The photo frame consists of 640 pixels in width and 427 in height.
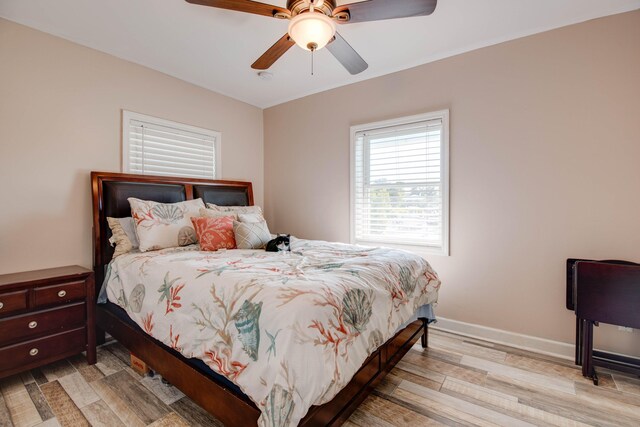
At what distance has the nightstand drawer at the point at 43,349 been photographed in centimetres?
194

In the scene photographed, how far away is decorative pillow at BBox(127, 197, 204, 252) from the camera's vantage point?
97.9 inches

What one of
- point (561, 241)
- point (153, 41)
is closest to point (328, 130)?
point (153, 41)

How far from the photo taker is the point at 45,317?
2.09 m

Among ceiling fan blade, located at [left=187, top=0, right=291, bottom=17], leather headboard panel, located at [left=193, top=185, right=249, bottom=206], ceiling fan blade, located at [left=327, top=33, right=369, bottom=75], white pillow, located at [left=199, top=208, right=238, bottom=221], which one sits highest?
ceiling fan blade, located at [left=187, top=0, right=291, bottom=17]

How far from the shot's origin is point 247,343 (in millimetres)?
1283

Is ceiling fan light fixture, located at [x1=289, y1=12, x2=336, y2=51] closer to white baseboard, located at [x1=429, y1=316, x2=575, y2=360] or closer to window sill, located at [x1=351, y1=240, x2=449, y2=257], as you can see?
window sill, located at [x1=351, y1=240, x2=449, y2=257]

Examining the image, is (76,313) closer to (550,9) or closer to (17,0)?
(17,0)

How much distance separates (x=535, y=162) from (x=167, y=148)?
3.56m

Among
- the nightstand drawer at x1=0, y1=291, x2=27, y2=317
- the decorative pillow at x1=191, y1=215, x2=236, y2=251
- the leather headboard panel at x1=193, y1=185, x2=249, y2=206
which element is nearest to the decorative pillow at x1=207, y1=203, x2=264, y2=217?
the leather headboard panel at x1=193, y1=185, x2=249, y2=206

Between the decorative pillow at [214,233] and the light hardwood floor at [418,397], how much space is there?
103 cm

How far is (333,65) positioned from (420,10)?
5.01 ft

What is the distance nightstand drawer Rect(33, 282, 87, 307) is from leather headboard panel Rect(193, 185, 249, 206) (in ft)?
4.48

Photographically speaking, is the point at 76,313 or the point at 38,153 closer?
the point at 76,313

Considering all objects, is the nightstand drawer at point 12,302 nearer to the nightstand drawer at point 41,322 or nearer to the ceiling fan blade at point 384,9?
the nightstand drawer at point 41,322
